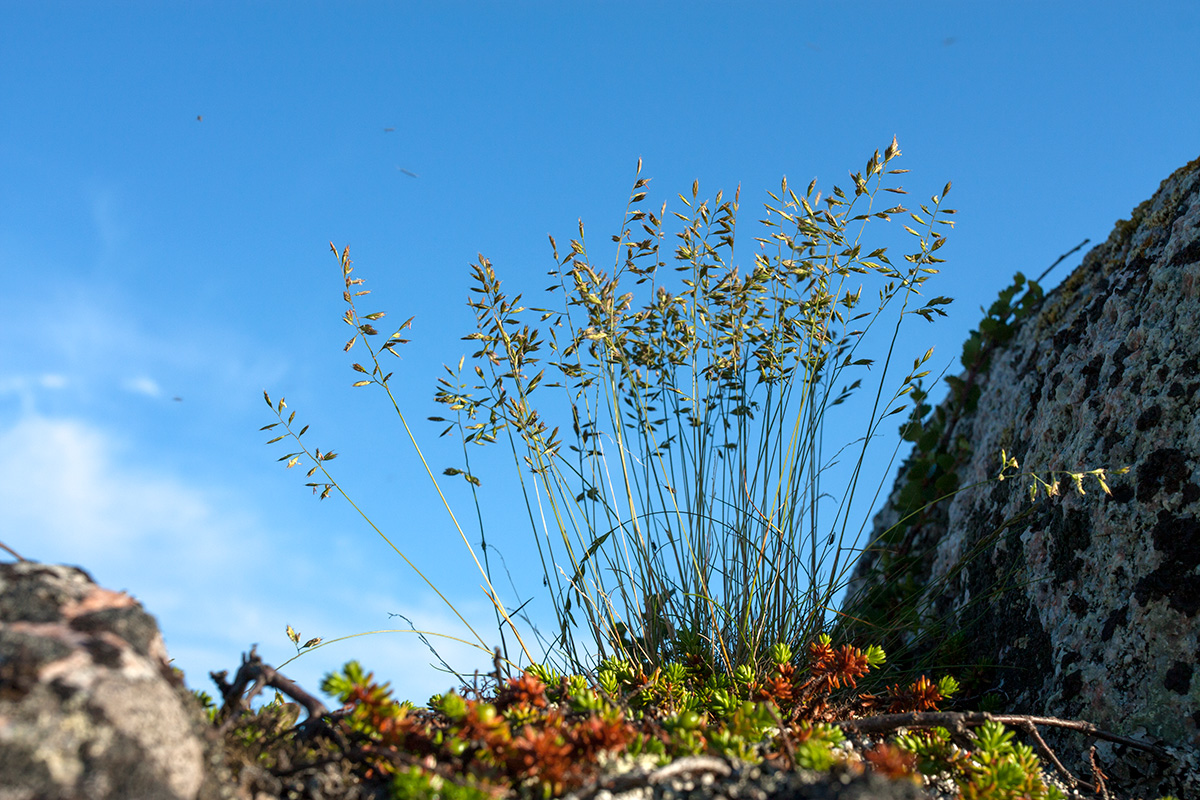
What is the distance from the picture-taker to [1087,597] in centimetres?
284

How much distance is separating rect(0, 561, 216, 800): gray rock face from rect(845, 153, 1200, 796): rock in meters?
2.57

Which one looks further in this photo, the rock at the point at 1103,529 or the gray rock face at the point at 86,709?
the rock at the point at 1103,529

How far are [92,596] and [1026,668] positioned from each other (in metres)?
2.94

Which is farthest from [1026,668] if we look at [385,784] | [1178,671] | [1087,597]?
[385,784]

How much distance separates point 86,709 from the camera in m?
1.17

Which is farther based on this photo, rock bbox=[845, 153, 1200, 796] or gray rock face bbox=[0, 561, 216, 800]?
rock bbox=[845, 153, 1200, 796]

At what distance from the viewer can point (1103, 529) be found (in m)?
2.84

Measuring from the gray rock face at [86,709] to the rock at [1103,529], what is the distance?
8.42ft

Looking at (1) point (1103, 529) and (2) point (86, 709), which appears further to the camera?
(1) point (1103, 529)

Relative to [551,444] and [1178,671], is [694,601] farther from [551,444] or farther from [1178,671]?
[1178,671]

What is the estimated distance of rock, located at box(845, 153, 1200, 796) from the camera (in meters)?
2.56

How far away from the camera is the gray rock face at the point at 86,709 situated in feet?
3.68

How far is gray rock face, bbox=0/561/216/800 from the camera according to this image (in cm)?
112

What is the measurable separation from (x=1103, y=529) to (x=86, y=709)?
2.96m
